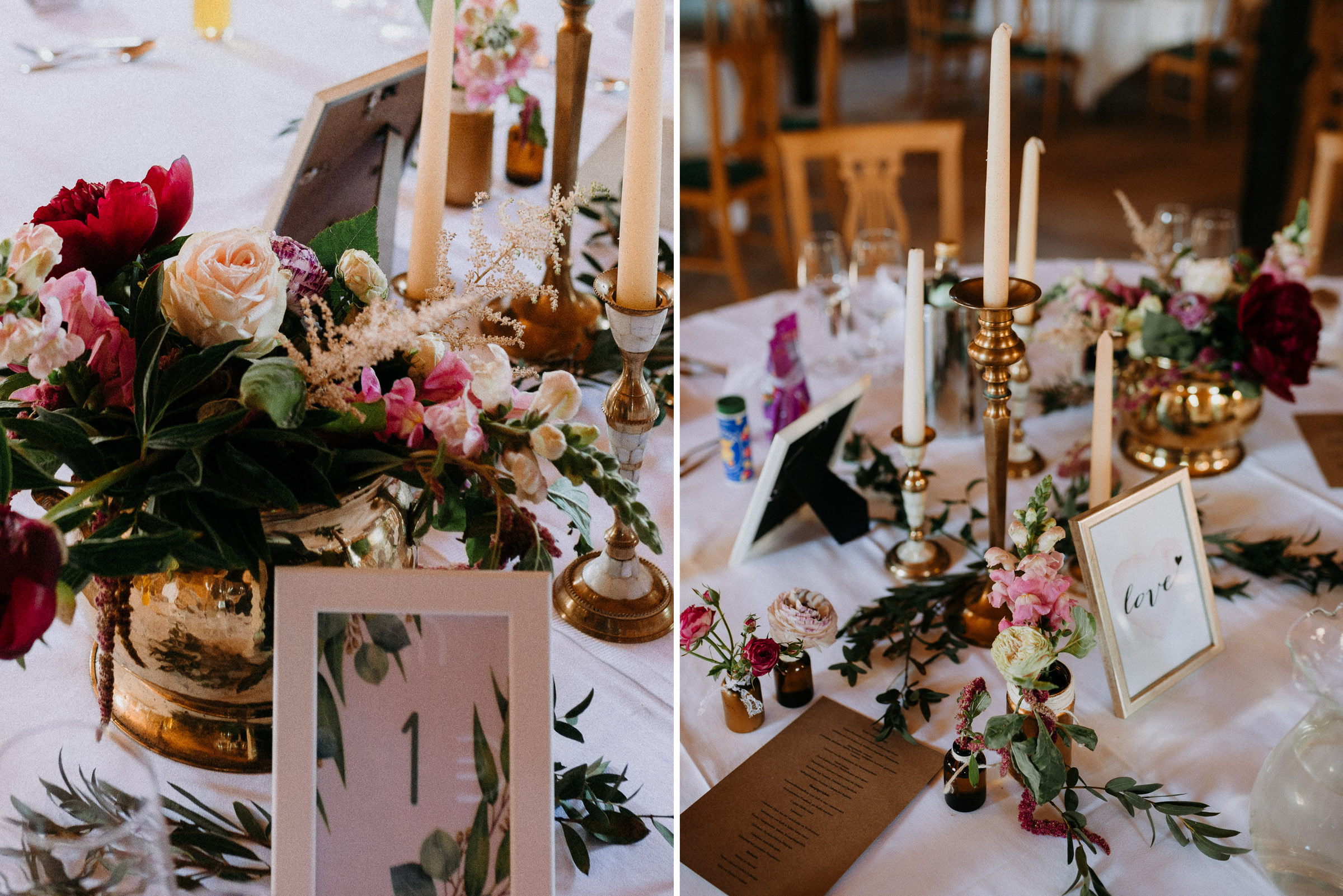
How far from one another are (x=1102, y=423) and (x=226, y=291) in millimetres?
753

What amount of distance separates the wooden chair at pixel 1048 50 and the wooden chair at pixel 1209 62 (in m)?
0.46

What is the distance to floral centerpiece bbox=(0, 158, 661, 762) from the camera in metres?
0.61

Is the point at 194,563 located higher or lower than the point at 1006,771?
higher

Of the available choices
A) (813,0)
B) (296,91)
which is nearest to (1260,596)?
(296,91)

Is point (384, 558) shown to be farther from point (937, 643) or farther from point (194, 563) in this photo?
point (937, 643)

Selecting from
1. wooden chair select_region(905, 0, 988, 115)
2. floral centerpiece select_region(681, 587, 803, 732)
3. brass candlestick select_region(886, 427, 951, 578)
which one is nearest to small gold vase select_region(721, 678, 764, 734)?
floral centerpiece select_region(681, 587, 803, 732)

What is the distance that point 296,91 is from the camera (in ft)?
6.40

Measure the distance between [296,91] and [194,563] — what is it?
1.55 m

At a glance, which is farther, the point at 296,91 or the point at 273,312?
the point at 296,91

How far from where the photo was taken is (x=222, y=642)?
2.28 feet

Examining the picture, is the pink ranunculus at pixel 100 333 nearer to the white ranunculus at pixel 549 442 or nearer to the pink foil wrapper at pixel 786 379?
the white ranunculus at pixel 549 442

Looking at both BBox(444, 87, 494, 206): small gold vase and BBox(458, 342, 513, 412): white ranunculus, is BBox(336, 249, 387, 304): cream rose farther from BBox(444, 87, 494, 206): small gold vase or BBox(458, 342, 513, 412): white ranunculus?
BBox(444, 87, 494, 206): small gold vase

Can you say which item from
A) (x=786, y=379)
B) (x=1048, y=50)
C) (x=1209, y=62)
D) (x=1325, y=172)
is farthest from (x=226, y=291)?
(x=1209, y=62)

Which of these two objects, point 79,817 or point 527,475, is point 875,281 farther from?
point 79,817
